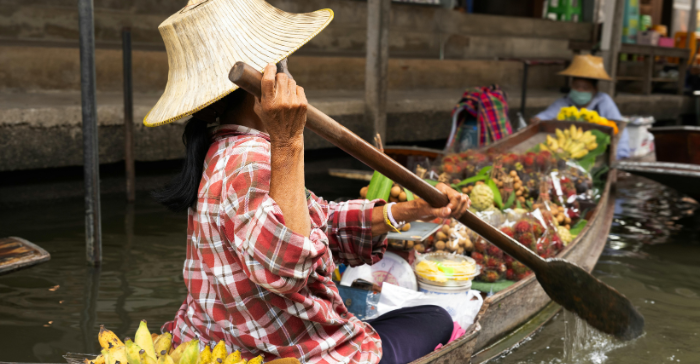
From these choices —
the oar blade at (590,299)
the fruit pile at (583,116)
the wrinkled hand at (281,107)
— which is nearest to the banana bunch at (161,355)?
the wrinkled hand at (281,107)

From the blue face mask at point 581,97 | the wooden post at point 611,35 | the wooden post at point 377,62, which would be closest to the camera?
the wooden post at point 377,62

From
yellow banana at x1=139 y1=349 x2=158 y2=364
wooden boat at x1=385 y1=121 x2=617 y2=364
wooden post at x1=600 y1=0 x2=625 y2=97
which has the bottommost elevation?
wooden boat at x1=385 y1=121 x2=617 y2=364

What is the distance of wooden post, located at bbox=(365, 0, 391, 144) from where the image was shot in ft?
19.2

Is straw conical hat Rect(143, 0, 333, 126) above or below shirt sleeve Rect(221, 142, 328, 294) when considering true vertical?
above

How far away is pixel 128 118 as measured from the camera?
514cm

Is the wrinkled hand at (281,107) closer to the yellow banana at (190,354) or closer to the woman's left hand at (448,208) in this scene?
the yellow banana at (190,354)

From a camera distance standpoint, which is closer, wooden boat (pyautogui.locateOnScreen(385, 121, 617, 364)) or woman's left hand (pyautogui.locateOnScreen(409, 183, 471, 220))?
woman's left hand (pyautogui.locateOnScreen(409, 183, 471, 220))

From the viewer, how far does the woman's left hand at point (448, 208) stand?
189 cm

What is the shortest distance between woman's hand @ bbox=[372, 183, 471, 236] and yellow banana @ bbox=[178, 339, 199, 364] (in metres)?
0.73

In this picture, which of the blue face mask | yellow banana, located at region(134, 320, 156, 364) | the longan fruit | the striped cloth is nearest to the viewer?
yellow banana, located at region(134, 320, 156, 364)

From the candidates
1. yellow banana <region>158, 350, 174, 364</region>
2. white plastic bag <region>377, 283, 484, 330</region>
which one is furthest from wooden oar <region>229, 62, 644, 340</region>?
yellow banana <region>158, 350, 174, 364</region>

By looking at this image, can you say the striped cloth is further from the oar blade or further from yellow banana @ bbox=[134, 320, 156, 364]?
yellow banana @ bbox=[134, 320, 156, 364]

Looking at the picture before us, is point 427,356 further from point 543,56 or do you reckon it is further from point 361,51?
point 543,56

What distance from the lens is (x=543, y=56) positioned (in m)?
10.9
